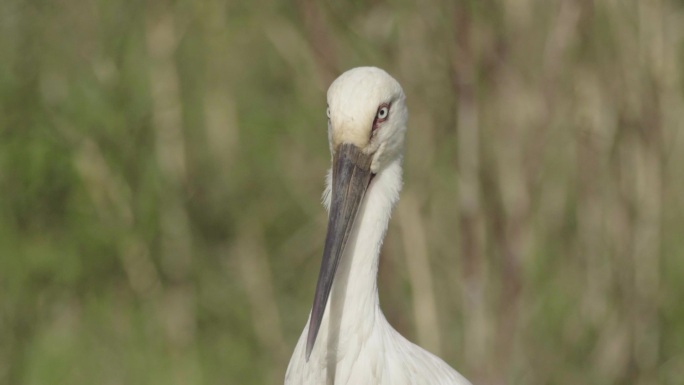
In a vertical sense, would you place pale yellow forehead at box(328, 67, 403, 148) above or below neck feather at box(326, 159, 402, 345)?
above

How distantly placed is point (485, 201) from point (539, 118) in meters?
0.48

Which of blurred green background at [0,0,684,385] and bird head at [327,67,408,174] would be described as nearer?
bird head at [327,67,408,174]

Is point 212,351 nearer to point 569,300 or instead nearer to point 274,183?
point 274,183

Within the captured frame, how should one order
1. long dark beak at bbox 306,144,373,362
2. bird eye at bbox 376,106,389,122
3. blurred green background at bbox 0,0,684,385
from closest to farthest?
long dark beak at bbox 306,144,373,362
bird eye at bbox 376,106,389,122
blurred green background at bbox 0,0,684,385

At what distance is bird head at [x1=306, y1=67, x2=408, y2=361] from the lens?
144 inches

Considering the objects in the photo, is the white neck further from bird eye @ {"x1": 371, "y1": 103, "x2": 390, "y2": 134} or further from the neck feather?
Answer: bird eye @ {"x1": 371, "y1": 103, "x2": 390, "y2": 134}

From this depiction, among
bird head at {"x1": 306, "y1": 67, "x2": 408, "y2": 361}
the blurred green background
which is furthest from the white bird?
the blurred green background

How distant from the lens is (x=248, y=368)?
6605 millimetres

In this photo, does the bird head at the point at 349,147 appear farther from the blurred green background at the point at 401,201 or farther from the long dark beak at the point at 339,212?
the blurred green background at the point at 401,201

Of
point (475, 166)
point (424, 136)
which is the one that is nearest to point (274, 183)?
point (424, 136)

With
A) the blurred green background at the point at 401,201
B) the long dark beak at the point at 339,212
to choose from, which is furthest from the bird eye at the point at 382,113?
the blurred green background at the point at 401,201

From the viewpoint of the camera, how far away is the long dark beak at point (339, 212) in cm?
364

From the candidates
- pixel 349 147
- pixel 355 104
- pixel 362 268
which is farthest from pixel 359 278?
pixel 355 104

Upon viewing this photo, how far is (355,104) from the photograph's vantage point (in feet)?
12.0
